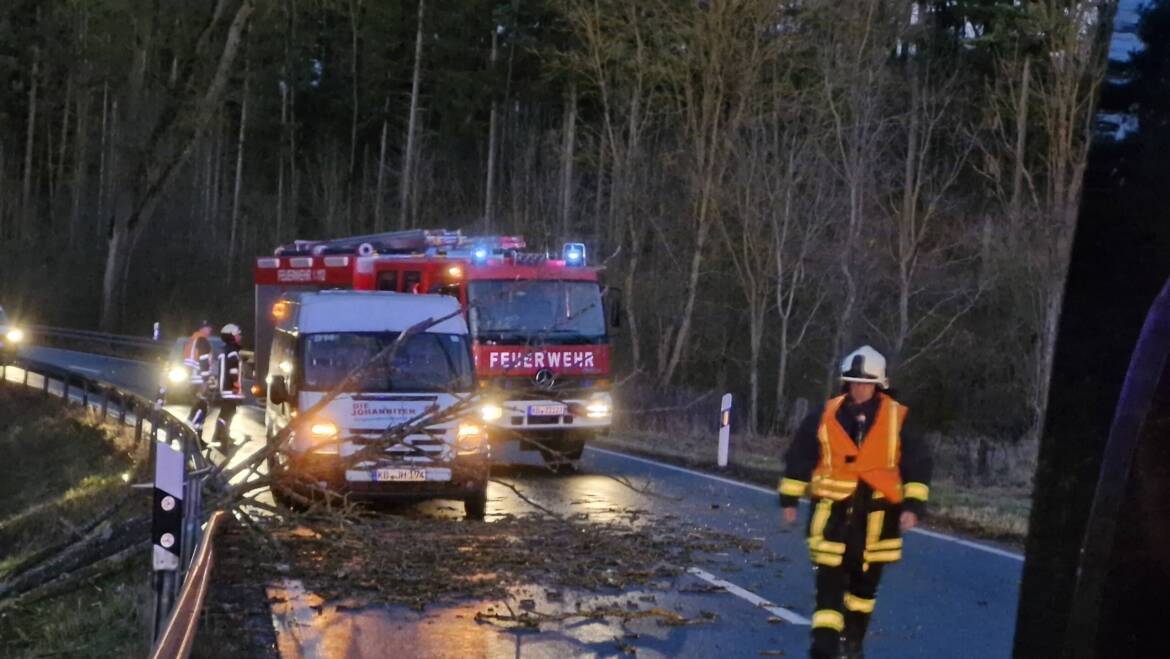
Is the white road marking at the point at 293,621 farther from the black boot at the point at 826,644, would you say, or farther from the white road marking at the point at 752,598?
the white road marking at the point at 752,598

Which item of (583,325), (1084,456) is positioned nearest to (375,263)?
(583,325)

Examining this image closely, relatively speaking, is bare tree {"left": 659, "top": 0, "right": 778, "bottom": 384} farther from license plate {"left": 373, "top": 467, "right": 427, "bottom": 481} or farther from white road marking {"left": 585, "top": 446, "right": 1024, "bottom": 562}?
license plate {"left": 373, "top": 467, "right": 427, "bottom": 481}

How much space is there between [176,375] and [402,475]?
18.5 metres

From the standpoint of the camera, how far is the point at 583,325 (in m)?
19.4

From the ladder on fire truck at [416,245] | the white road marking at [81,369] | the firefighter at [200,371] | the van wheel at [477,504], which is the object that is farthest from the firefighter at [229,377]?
the white road marking at [81,369]

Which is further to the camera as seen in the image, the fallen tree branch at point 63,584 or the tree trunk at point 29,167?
the tree trunk at point 29,167

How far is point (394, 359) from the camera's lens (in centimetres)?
1467

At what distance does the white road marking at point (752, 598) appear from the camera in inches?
372

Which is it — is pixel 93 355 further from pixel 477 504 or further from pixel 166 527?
pixel 166 527

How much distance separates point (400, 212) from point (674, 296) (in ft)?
53.2

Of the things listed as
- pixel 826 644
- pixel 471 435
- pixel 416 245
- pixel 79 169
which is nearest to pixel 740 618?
pixel 826 644

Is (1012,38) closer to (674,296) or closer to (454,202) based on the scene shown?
(674,296)

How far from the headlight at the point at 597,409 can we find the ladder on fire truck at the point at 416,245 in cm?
263

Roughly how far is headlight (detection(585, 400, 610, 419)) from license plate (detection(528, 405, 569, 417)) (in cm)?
29
